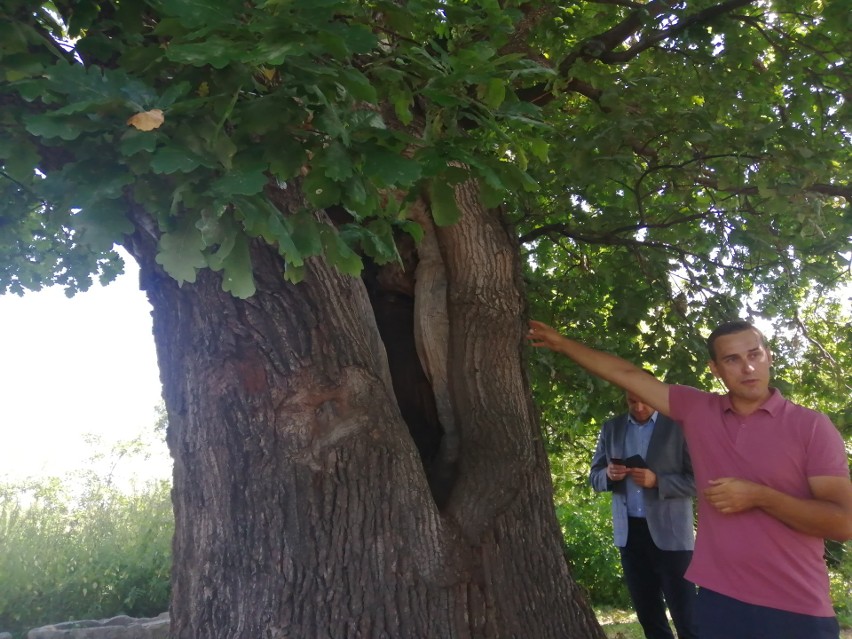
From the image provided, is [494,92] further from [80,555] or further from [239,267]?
[80,555]

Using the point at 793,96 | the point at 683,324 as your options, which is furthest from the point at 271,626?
the point at 793,96

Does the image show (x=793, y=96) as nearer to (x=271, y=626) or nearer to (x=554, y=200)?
(x=554, y=200)

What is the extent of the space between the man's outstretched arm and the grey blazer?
1.07 meters

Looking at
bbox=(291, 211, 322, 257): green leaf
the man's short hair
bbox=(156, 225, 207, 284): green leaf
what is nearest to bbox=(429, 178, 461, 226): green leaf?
bbox=(291, 211, 322, 257): green leaf

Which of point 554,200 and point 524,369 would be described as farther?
point 554,200

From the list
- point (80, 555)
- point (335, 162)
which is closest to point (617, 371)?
point (335, 162)

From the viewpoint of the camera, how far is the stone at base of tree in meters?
6.28

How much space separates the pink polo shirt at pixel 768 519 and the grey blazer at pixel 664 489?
5.18 feet

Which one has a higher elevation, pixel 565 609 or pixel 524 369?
pixel 524 369

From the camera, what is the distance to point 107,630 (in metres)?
6.45

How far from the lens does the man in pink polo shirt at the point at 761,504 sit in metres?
2.56

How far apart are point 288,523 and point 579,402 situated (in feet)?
13.2

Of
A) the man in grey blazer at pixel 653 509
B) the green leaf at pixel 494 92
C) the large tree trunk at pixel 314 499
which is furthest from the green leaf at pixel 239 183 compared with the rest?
the man in grey blazer at pixel 653 509

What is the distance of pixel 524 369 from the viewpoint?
4.29m
